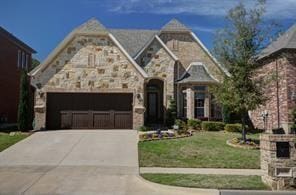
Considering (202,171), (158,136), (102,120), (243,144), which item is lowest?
(202,171)

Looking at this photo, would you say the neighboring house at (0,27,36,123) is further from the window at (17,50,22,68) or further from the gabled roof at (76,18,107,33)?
the gabled roof at (76,18,107,33)

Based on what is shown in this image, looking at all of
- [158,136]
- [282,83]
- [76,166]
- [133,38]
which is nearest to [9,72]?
[133,38]

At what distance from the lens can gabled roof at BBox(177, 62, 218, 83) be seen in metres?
27.0

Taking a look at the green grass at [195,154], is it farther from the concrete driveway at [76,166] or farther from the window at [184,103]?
the window at [184,103]

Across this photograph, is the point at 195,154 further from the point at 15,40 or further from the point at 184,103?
the point at 15,40

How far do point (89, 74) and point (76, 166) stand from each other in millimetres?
11504

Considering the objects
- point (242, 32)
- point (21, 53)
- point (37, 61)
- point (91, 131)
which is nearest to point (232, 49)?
point (242, 32)

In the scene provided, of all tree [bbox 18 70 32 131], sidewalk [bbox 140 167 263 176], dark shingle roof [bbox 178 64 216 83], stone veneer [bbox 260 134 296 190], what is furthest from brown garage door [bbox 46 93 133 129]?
stone veneer [bbox 260 134 296 190]

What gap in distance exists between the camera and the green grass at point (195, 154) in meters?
14.2

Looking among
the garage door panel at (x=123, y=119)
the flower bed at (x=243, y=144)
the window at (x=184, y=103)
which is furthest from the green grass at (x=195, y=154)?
the window at (x=184, y=103)

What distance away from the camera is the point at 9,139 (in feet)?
64.2

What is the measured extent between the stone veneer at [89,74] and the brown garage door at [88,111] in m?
0.52

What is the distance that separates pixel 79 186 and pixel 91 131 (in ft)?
41.6

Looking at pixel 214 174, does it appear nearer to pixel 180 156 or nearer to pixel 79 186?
pixel 180 156
